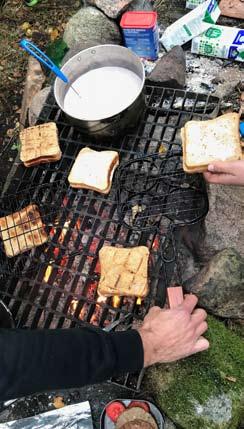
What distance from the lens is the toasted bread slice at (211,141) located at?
10.9ft

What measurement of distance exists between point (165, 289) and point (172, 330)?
1.65ft

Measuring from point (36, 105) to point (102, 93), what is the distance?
1.14 metres

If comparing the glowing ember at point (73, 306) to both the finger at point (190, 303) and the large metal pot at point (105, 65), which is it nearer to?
the finger at point (190, 303)

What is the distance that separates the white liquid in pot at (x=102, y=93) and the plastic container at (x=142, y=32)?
834mm

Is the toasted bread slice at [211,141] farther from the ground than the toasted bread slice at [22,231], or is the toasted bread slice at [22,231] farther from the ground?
the toasted bread slice at [211,141]

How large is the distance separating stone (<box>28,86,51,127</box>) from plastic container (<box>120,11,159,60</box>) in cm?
94

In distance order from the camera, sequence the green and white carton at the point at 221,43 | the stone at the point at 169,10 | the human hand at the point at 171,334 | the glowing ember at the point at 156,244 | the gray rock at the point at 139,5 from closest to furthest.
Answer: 1. the human hand at the point at 171,334
2. the glowing ember at the point at 156,244
3. the green and white carton at the point at 221,43
4. the gray rock at the point at 139,5
5. the stone at the point at 169,10

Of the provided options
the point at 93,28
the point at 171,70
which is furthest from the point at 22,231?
the point at 93,28

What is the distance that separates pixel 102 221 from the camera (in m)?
3.76

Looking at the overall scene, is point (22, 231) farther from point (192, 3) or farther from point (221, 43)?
point (192, 3)

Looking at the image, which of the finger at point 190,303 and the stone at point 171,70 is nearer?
the finger at point 190,303

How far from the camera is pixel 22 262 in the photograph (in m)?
3.71

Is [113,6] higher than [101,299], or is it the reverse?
[113,6]

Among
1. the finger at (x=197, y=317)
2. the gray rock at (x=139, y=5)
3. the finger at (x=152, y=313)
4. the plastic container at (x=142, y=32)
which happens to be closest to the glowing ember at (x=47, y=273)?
the finger at (x=152, y=313)
